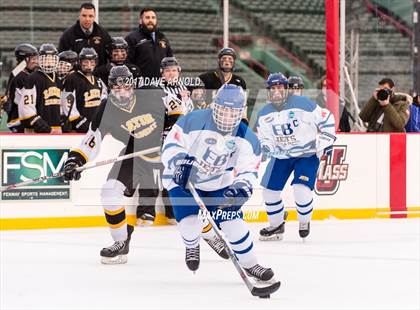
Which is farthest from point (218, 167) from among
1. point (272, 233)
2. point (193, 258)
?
point (272, 233)

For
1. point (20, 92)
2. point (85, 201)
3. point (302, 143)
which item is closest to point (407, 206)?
point (302, 143)

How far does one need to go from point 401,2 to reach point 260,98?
283cm

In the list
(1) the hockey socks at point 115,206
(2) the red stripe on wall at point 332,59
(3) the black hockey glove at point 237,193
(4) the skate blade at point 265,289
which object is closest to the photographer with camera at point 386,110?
(2) the red stripe on wall at point 332,59

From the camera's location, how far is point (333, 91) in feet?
35.0

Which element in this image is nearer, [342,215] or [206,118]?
[206,118]

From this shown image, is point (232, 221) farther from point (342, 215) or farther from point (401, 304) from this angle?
point (342, 215)

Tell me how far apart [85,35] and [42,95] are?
0.81 meters

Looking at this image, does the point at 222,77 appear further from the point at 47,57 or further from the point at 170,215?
the point at 47,57

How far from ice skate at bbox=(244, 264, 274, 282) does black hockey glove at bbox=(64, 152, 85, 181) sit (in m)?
1.53

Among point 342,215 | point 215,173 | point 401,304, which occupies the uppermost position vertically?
point 215,173

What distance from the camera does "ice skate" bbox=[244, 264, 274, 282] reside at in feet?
20.0

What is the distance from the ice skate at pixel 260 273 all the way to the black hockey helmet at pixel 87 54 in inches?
149

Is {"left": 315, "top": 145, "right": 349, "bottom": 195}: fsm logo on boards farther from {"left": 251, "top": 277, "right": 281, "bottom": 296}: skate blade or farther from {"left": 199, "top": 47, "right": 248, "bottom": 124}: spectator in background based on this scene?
{"left": 251, "top": 277, "right": 281, "bottom": 296}: skate blade

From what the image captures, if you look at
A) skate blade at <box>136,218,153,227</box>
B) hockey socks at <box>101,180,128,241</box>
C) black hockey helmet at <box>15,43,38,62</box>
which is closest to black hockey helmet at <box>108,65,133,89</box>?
hockey socks at <box>101,180,128,241</box>
